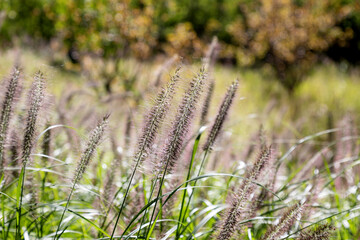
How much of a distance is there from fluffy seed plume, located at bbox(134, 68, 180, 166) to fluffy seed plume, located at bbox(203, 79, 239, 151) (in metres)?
0.30

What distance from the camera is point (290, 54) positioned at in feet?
30.6

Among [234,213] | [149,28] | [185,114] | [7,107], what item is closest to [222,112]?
[185,114]

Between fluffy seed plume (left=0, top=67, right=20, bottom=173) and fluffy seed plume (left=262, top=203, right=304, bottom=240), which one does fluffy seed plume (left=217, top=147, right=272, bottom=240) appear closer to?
fluffy seed plume (left=262, top=203, right=304, bottom=240)

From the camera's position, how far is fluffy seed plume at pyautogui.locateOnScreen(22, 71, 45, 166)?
4.28 feet

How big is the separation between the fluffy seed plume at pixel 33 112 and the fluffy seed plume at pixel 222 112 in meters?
0.65

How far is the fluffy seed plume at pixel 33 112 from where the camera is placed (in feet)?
4.28

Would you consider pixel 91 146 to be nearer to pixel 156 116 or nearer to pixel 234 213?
pixel 156 116

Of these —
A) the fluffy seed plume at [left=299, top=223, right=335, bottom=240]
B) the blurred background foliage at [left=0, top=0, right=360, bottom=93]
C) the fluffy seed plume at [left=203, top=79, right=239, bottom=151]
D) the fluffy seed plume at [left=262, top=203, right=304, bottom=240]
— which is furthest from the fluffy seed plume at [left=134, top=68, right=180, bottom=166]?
the blurred background foliage at [left=0, top=0, right=360, bottom=93]

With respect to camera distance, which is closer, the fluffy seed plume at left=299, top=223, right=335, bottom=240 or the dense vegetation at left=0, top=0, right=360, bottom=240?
the fluffy seed plume at left=299, top=223, right=335, bottom=240

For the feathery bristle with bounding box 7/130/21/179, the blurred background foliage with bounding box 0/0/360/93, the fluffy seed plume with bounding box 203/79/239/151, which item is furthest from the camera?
the blurred background foliage with bounding box 0/0/360/93

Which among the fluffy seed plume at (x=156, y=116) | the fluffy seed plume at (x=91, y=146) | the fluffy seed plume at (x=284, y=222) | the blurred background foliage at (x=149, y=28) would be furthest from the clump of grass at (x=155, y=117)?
the blurred background foliage at (x=149, y=28)

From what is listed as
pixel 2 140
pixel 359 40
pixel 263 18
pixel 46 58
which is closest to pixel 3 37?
pixel 46 58

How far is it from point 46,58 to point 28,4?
2923 mm

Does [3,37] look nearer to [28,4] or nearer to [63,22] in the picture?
[28,4]
